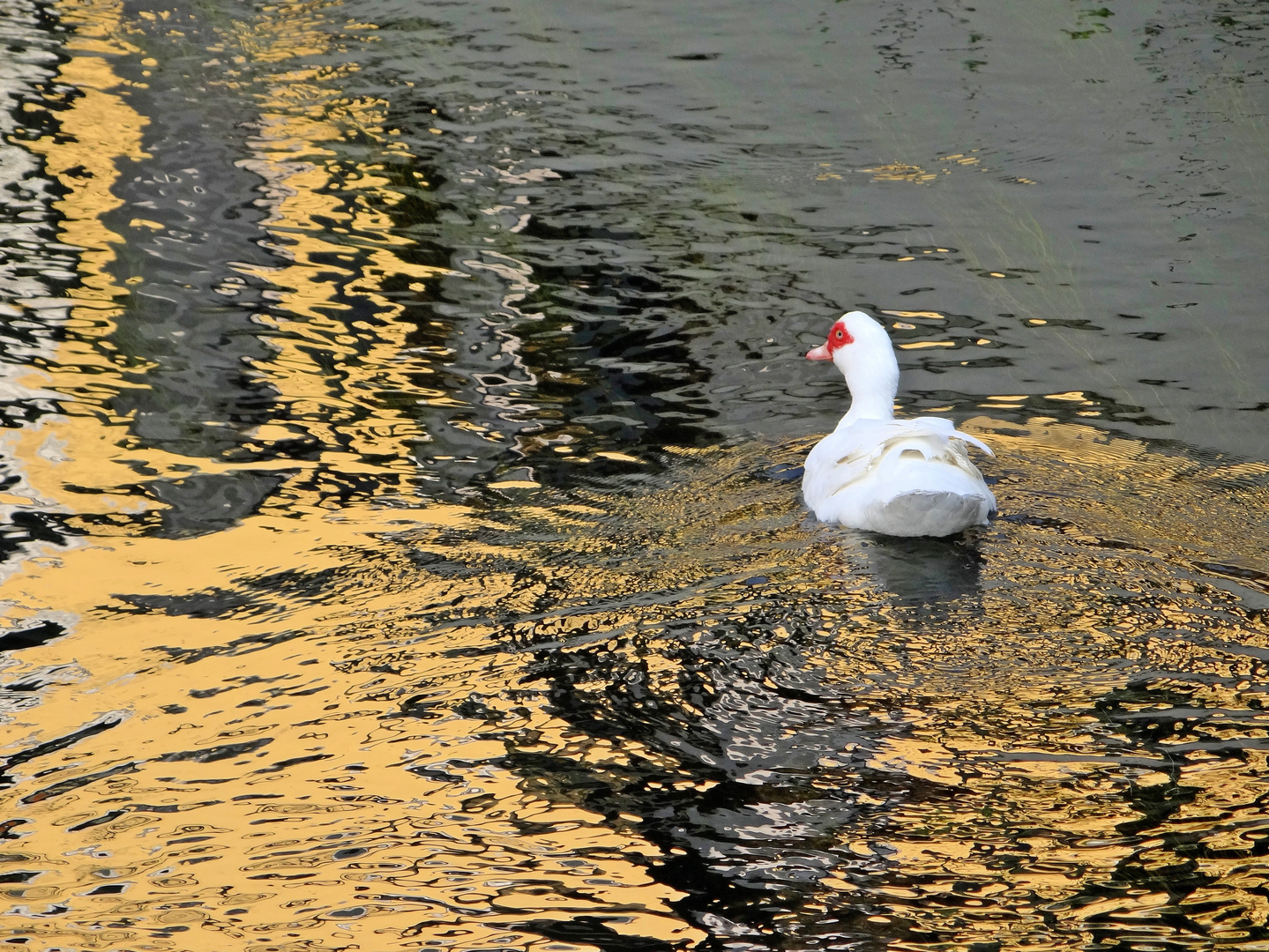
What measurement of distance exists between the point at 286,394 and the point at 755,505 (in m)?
2.68

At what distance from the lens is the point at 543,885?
3.92 metres

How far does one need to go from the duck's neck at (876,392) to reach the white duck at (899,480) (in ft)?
1.57

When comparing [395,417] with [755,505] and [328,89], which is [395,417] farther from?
[328,89]

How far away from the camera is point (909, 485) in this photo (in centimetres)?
598

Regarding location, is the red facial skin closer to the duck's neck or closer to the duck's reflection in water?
the duck's neck

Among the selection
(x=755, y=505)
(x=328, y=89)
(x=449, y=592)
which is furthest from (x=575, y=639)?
(x=328, y=89)

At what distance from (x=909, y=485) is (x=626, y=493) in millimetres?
1406

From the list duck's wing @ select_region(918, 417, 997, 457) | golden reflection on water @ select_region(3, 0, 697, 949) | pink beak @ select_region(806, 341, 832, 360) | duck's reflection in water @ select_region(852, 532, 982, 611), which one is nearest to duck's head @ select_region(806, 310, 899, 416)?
pink beak @ select_region(806, 341, 832, 360)

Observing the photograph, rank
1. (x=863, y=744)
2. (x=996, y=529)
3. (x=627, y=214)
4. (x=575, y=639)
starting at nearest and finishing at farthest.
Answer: (x=863, y=744), (x=575, y=639), (x=996, y=529), (x=627, y=214)

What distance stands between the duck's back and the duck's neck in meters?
0.80

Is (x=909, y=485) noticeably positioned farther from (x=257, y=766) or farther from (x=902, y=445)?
(x=257, y=766)

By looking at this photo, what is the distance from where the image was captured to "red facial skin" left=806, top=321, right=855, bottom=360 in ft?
24.8

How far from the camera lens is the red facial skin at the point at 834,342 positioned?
7.55 meters

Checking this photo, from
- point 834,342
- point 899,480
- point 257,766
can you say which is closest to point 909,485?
point 899,480
